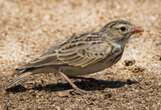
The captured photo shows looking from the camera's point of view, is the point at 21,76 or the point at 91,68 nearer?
the point at 91,68

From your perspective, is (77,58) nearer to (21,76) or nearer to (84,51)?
(84,51)

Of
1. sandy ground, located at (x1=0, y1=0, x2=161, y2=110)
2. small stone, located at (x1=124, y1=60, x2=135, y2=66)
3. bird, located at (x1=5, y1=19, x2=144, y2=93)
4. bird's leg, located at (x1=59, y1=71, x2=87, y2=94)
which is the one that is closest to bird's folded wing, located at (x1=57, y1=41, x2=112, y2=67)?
bird, located at (x1=5, y1=19, x2=144, y2=93)

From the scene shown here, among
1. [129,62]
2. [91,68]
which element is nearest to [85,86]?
[91,68]

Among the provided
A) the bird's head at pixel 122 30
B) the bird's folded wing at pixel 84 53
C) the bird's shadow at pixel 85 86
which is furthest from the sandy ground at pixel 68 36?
the bird's head at pixel 122 30

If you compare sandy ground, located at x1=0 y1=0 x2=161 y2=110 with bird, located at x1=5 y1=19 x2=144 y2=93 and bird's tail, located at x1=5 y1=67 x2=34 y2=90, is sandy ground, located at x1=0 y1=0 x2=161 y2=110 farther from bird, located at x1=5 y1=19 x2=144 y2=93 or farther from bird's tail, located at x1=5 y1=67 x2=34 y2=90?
bird, located at x1=5 y1=19 x2=144 y2=93

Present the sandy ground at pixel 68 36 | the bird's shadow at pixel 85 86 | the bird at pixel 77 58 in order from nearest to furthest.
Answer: the sandy ground at pixel 68 36 → the bird at pixel 77 58 → the bird's shadow at pixel 85 86

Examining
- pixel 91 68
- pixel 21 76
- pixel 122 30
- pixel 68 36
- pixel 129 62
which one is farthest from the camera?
pixel 68 36

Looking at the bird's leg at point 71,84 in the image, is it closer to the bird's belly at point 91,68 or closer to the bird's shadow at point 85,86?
the bird's belly at point 91,68
